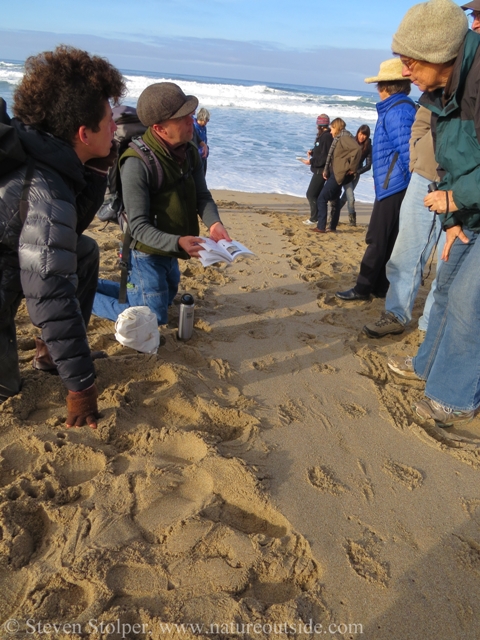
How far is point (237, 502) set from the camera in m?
2.10

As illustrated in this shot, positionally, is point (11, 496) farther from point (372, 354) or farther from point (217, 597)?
point (372, 354)

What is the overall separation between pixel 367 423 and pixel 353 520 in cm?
84

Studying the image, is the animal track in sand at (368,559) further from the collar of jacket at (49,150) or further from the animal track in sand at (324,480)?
the collar of jacket at (49,150)

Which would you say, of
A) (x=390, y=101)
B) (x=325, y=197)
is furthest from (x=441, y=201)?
(x=325, y=197)

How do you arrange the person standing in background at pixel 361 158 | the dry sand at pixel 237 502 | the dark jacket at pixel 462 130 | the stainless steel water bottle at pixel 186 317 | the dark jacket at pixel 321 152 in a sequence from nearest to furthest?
the dry sand at pixel 237 502
the dark jacket at pixel 462 130
the stainless steel water bottle at pixel 186 317
the person standing in background at pixel 361 158
the dark jacket at pixel 321 152

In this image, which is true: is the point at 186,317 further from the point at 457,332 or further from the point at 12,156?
the point at 457,332

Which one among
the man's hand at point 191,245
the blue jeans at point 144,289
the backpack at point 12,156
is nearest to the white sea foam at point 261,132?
the backpack at point 12,156

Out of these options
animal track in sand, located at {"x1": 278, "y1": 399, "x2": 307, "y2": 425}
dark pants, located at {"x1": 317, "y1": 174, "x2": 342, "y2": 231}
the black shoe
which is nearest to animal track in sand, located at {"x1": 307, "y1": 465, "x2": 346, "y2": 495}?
animal track in sand, located at {"x1": 278, "y1": 399, "x2": 307, "y2": 425}

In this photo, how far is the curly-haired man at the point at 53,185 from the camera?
2.18 metres

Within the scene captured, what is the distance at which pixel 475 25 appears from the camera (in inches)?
132

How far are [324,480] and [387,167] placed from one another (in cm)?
311

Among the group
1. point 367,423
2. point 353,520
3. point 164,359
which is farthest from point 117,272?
point 353,520

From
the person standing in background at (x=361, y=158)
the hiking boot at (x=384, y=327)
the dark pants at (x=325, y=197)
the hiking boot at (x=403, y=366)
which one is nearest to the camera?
the hiking boot at (x=403, y=366)

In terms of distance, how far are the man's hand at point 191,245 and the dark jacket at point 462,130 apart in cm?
145
